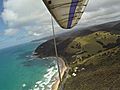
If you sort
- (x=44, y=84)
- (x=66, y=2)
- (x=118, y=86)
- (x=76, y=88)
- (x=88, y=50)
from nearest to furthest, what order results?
1. (x=66, y=2)
2. (x=118, y=86)
3. (x=76, y=88)
4. (x=44, y=84)
5. (x=88, y=50)

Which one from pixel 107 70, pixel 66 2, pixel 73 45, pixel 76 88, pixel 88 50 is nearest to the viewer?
pixel 66 2

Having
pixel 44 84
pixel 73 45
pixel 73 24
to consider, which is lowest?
pixel 73 45

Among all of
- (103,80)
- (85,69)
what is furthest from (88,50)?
(103,80)

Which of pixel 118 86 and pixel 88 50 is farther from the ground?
pixel 118 86

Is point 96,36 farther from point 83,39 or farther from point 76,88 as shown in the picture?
point 76,88

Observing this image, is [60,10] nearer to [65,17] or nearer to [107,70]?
[65,17]

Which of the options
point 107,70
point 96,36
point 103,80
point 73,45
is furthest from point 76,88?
point 96,36

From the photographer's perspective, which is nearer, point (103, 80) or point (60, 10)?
point (60, 10)
